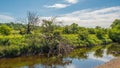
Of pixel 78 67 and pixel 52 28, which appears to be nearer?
pixel 78 67

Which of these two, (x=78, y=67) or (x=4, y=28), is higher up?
(x=4, y=28)

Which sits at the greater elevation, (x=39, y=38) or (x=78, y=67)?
(x=39, y=38)

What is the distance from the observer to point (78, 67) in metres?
39.2

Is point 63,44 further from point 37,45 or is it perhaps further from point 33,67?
point 33,67

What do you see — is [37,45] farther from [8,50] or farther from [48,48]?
[8,50]

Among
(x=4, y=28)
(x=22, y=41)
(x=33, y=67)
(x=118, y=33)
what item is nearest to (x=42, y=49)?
(x=22, y=41)

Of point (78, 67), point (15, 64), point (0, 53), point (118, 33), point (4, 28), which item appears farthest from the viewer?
point (118, 33)

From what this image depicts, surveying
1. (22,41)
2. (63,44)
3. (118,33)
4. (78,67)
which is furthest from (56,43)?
(118,33)

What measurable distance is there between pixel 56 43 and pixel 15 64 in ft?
38.2

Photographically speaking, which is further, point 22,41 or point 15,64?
point 22,41

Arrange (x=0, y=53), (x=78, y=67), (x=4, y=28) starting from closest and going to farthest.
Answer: (x=78, y=67), (x=0, y=53), (x=4, y=28)

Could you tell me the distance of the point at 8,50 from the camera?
52.3 metres

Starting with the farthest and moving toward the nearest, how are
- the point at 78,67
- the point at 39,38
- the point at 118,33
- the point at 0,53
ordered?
the point at 118,33
the point at 39,38
the point at 0,53
the point at 78,67

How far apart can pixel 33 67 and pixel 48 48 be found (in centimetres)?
1717
